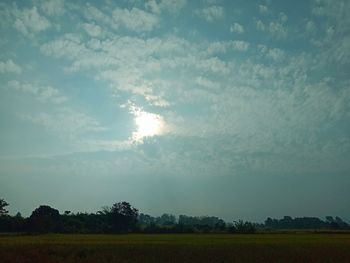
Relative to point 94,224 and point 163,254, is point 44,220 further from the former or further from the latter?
point 163,254

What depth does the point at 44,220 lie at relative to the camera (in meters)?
84.9

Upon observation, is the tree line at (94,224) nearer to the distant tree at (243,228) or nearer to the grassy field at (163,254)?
the distant tree at (243,228)

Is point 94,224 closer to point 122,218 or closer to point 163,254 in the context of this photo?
point 122,218

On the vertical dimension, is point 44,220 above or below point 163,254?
above

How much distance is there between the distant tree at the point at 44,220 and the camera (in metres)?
82.7

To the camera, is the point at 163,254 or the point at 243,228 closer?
the point at 163,254

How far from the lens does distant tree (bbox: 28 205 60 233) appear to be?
82.7 metres

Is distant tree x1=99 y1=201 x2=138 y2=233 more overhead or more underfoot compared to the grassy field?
more overhead

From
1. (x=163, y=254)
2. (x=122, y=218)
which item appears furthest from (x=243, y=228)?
(x=163, y=254)

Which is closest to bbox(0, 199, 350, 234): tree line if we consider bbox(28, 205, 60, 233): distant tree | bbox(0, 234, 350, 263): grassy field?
bbox(28, 205, 60, 233): distant tree

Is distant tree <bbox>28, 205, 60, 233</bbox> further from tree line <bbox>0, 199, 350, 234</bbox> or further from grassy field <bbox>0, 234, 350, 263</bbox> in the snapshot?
grassy field <bbox>0, 234, 350, 263</bbox>

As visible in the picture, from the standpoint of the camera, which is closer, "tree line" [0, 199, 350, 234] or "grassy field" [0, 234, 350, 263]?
"grassy field" [0, 234, 350, 263]

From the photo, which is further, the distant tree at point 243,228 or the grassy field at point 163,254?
the distant tree at point 243,228

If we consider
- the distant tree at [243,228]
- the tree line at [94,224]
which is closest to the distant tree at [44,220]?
the tree line at [94,224]
